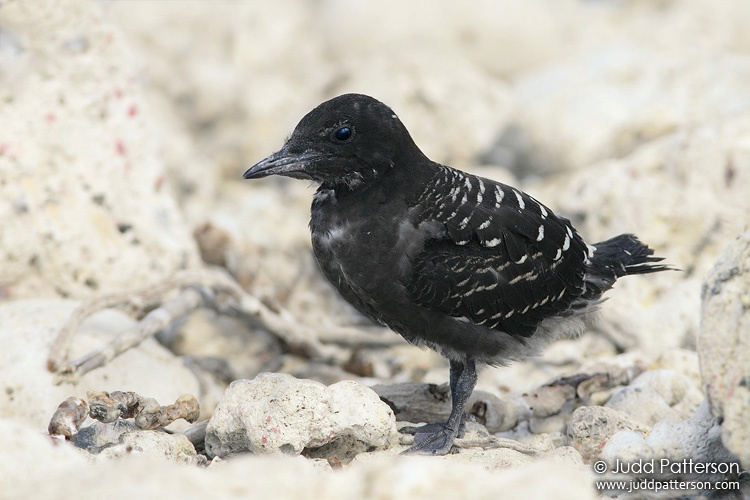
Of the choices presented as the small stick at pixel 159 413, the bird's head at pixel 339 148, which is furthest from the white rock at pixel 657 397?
the small stick at pixel 159 413

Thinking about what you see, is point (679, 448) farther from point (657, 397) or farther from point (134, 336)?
point (134, 336)

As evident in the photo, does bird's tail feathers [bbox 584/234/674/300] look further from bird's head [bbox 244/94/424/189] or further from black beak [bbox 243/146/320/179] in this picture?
black beak [bbox 243/146/320/179]

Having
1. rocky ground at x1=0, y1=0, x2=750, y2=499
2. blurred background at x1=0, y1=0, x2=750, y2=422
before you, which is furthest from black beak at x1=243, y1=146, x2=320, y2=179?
blurred background at x1=0, y1=0, x2=750, y2=422

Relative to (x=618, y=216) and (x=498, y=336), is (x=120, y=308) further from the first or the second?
(x=618, y=216)

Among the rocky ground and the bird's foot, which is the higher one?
the rocky ground

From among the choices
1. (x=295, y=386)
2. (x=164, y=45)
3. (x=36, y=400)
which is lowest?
(x=36, y=400)

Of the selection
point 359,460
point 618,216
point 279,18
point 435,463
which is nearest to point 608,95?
point 618,216

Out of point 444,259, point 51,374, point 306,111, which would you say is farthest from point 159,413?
point 306,111
